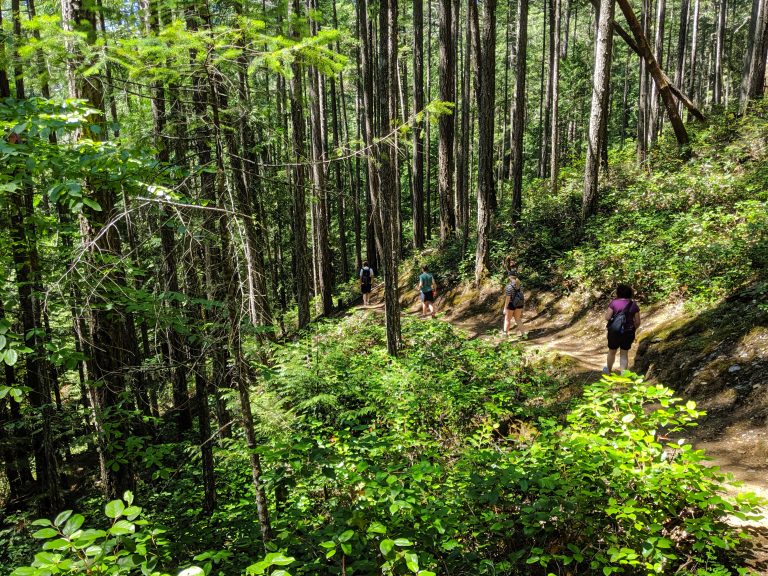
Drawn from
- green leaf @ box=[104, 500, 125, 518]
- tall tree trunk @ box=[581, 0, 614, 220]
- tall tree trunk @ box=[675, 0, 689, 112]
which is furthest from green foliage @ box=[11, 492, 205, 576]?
tall tree trunk @ box=[675, 0, 689, 112]

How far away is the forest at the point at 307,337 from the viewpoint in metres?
3.05

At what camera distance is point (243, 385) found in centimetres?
325

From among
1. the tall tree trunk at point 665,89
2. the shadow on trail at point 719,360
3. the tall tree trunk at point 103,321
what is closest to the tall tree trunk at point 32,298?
the tall tree trunk at point 103,321

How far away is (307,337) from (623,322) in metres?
6.77

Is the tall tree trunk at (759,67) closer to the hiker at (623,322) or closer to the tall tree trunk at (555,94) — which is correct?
the tall tree trunk at (555,94)

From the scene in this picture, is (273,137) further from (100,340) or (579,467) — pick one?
(579,467)

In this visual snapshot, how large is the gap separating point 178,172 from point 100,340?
8.05 ft

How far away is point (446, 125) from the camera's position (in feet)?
55.5

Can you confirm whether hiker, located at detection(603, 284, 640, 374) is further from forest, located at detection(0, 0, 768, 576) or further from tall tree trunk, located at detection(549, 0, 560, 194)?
tall tree trunk, located at detection(549, 0, 560, 194)

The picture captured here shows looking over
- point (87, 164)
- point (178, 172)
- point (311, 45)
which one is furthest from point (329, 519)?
point (311, 45)

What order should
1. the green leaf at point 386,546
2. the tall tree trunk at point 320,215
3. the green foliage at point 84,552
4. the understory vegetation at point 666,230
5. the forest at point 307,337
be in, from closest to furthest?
the green foliage at point 84,552 < the green leaf at point 386,546 < the forest at point 307,337 < the understory vegetation at point 666,230 < the tall tree trunk at point 320,215

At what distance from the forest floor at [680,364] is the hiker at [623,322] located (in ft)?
2.15

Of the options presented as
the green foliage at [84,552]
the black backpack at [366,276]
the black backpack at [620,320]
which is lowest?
the black backpack at [366,276]

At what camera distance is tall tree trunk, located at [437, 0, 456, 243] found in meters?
16.1
